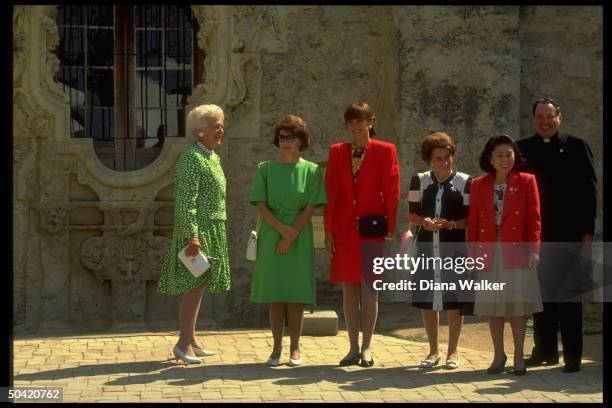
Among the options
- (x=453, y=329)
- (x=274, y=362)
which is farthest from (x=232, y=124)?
(x=453, y=329)

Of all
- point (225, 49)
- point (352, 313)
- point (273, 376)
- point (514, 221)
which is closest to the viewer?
point (273, 376)

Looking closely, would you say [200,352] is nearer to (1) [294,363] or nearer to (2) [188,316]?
(2) [188,316]

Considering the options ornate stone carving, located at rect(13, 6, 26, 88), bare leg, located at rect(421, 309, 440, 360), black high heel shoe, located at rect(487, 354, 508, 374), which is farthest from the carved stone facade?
black high heel shoe, located at rect(487, 354, 508, 374)

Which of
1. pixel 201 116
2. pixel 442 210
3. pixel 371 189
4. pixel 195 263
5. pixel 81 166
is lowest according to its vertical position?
pixel 195 263

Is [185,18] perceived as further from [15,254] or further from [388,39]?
[15,254]

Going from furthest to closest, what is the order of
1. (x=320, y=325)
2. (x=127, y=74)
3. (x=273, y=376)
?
(x=127, y=74), (x=320, y=325), (x=273, y=376)

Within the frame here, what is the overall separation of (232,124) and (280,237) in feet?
9.51

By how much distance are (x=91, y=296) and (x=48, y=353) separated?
2063mm

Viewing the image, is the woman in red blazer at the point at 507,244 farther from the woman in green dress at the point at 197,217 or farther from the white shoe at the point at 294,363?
the woman in green dress at the point at 197,217

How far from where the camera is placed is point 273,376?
7320 millimetres

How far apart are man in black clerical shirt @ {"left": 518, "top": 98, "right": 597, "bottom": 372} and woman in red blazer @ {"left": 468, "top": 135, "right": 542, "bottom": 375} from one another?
15.4 inches

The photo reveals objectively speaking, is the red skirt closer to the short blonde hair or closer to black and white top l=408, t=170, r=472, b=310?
black and white top l=408, t=170, r=472, b=310
